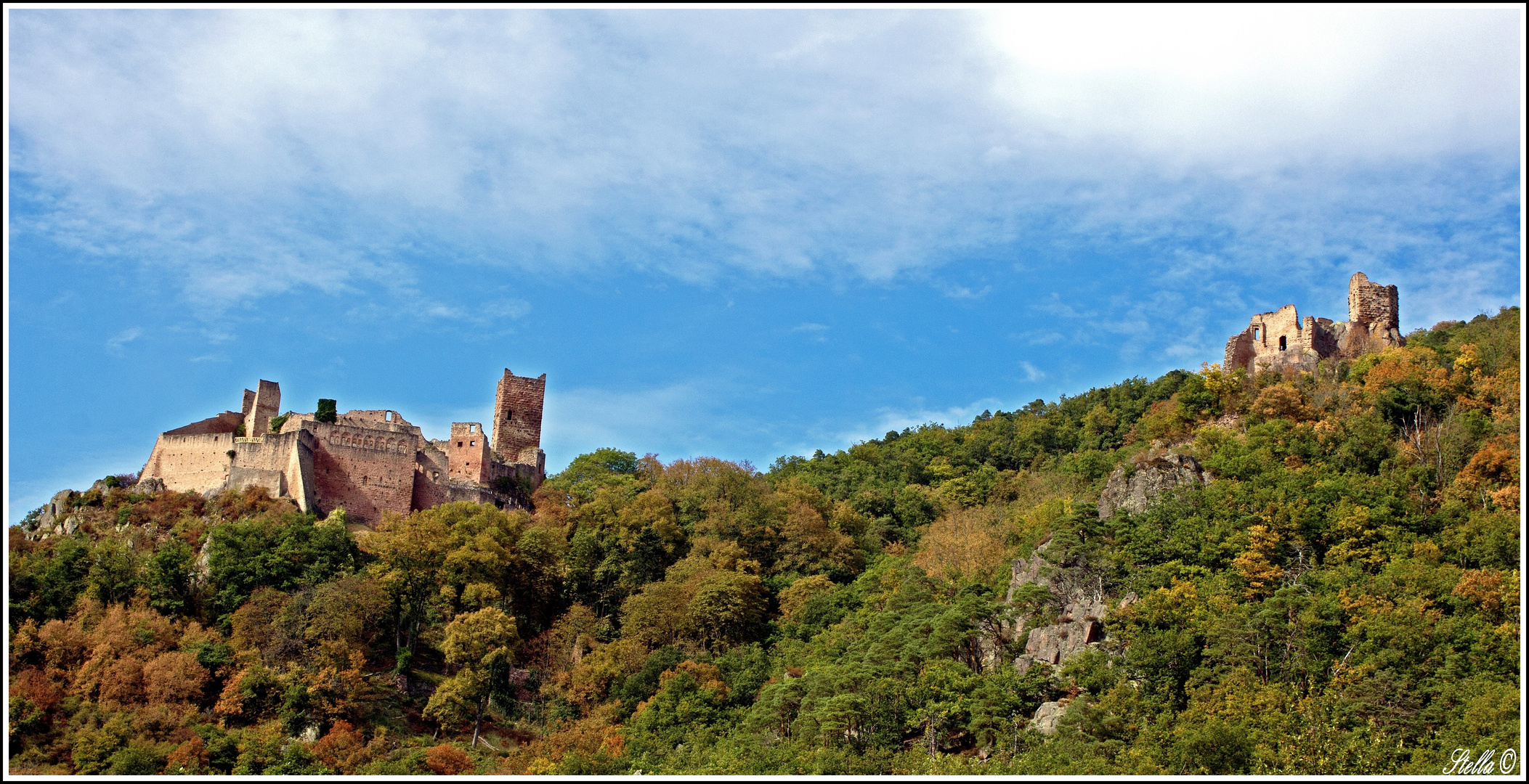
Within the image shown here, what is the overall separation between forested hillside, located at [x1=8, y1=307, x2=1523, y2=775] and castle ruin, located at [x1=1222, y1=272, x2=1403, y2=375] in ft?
6.26

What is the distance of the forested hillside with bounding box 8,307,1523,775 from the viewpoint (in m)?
36.0

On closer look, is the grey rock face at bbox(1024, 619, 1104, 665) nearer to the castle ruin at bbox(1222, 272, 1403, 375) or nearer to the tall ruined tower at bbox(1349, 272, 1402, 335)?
the castle ruin at bbox(1222, 272, 1403, 375)

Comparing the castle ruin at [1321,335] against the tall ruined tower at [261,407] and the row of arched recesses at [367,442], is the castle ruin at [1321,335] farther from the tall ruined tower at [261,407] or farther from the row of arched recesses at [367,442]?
the tall ruined tower at [261,407]

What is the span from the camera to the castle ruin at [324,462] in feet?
177

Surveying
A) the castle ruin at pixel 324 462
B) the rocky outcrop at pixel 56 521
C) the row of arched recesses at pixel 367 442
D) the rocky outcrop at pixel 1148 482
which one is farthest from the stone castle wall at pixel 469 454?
the rocky outcrop at pixel 1148 482

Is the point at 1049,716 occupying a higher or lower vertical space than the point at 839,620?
lower

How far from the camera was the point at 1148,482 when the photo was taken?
45969mm

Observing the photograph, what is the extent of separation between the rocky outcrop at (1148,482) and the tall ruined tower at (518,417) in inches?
1121

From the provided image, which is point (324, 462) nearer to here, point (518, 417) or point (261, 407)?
point (261, 407)

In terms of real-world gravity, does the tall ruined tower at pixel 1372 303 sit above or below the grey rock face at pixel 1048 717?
above

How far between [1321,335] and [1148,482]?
43.9 ft

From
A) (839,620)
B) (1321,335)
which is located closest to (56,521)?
(839,620)

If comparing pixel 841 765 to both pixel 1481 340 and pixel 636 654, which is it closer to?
pixel 636 654

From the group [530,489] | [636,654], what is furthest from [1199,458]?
[530,489]
